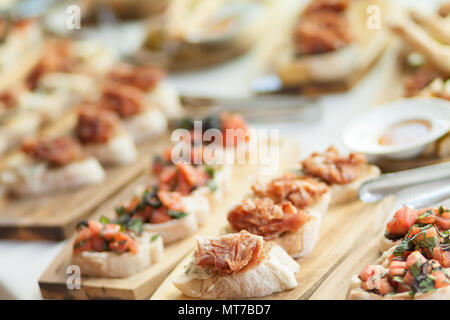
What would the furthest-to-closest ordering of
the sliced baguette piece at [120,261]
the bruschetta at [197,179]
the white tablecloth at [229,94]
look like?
the bruschetta at [197,179] → the white tablecloth at [229,94] → the sliced baguette piece at [120,261]

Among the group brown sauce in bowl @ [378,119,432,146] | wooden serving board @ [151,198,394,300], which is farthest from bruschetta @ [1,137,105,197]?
brown sauce in bowl @ [378,119,432,146]

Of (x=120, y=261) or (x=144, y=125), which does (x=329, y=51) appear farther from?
(x=120, y=261)

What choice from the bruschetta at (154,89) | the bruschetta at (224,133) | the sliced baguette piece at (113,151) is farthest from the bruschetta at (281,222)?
the bruschetta at (154,89)

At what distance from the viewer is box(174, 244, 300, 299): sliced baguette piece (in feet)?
5.93

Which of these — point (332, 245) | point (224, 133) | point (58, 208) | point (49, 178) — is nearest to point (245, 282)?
point (332, 245)

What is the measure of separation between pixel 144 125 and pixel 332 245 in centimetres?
169

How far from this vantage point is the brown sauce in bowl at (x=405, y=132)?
2.51 meters

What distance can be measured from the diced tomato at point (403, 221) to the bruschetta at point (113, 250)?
865mm

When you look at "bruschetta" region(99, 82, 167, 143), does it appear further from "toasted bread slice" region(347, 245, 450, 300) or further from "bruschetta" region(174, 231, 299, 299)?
"toasted bread slice" region(347, 245, 450, 300)

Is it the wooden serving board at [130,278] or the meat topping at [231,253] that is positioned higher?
the meat topping at [231,253]

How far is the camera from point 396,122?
2.64 meters

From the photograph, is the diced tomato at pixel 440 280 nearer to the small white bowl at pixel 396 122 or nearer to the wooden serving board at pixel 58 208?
the small white bowl at pixel 396 122

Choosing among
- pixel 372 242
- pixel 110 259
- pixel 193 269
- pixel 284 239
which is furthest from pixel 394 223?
pixel 110 259

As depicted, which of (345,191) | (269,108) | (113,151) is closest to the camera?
(345,191)
